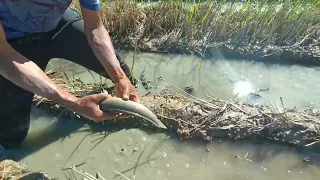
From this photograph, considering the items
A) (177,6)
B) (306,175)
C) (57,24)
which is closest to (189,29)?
(177,6)

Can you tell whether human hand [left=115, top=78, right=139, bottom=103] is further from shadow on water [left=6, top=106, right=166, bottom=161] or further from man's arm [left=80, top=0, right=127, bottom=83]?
shadow on water [left=6, top=106, right=166, bottom=161]

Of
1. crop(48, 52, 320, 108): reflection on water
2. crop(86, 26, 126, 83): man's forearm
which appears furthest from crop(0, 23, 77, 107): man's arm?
crop(48, 52, 320, 108): reflection on water

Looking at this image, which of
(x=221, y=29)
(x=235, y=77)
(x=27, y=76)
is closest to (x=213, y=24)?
(x=221, y=29)

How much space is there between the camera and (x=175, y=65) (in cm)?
350

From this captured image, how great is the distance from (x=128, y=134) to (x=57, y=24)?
85 cm

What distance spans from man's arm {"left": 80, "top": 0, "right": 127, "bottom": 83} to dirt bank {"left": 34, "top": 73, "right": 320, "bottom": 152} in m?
0.50

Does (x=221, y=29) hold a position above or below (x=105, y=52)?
below

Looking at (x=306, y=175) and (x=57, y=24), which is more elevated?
(x=57, y=24)

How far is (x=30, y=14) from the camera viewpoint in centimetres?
247

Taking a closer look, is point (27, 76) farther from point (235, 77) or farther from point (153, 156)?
point (235, 77)

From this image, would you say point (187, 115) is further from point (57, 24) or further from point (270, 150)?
point (57, 24)

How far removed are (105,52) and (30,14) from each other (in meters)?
0.48

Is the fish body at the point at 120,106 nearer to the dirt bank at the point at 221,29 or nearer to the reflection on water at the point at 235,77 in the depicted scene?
the reflection on water at the point at 235,77

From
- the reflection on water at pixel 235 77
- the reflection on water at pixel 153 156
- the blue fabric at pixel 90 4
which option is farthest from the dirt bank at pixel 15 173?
the reflection on water at pixel 235 77
